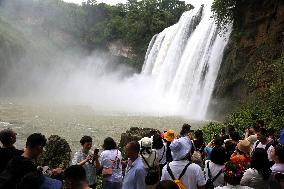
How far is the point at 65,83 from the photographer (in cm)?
5372

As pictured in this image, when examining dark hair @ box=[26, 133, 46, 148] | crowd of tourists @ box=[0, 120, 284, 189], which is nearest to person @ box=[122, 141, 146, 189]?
crowd of tourists @ box=[0, 120, 284, 189]

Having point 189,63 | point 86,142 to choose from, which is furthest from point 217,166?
point 189,63

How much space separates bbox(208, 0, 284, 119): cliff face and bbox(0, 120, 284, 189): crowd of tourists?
12.2 metres

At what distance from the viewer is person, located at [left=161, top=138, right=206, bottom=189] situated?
533cm

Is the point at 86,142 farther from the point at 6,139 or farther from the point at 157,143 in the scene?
the point at 6,139

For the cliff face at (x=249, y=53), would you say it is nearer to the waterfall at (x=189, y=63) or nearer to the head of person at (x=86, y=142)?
the waterfall at (x=189, y=63)

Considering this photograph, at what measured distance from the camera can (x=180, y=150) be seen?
5.50 m

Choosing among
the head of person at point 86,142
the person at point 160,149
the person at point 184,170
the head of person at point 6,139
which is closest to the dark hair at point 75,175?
the person at point 184,170

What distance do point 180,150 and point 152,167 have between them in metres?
1.59

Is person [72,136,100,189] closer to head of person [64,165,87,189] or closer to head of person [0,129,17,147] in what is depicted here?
head of person [0,129,17,147]

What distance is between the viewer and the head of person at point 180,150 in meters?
5.47

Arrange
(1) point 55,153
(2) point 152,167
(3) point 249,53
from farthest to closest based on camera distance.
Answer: (3) point 249,53 < (1) point 55,153 < (2) point 152,167

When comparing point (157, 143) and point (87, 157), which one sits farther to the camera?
point (157, 143)

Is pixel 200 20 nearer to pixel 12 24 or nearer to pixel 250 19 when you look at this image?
pixel 250 19
